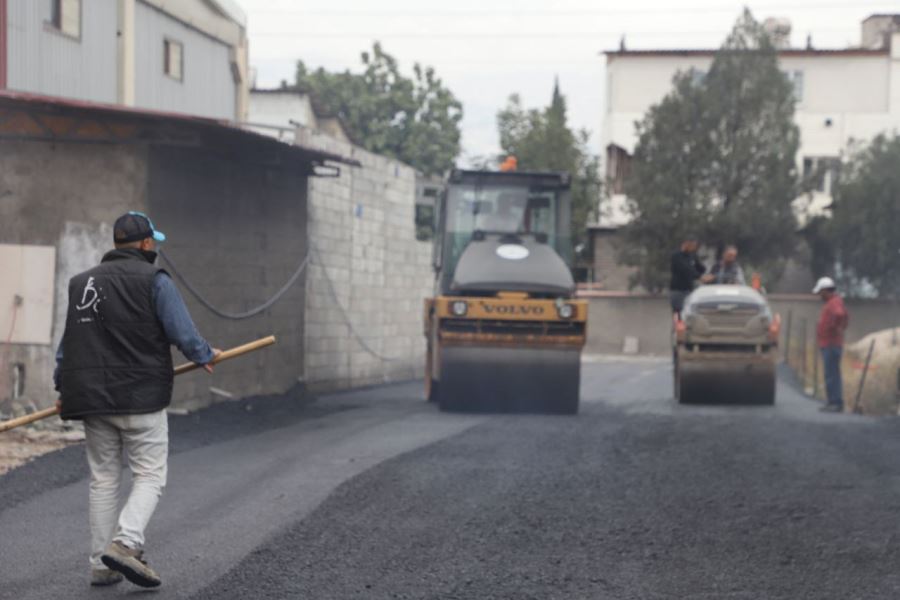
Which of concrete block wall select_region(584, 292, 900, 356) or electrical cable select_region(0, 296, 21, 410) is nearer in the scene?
electrical cable select_region(0, 296, 21, 410)

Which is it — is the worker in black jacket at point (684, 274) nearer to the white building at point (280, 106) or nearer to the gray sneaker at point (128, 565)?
the gray sneaker at point (128, 565)

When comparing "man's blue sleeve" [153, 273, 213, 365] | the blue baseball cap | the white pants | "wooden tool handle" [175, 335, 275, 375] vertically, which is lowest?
the white pants

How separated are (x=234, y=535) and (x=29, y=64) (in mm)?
14670

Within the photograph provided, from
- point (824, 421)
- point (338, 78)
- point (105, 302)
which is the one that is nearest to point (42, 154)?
point (105, 302)

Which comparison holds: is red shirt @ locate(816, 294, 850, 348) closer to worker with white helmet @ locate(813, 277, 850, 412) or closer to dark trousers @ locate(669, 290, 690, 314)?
worker with white helmet @ locate(813, 277, 850, 412)

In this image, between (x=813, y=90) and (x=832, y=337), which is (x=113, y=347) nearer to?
(x=832, y=337)

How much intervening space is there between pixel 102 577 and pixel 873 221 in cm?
3689

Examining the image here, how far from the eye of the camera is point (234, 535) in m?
7.84

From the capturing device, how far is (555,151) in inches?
1812

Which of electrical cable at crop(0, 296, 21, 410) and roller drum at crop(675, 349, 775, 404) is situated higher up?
electrical cable at crop(0, 296, 21, 410)

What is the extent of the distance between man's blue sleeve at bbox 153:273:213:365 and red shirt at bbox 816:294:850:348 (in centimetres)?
1233

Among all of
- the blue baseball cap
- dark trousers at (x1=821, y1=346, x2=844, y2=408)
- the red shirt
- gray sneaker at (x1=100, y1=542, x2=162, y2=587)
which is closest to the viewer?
gray sneaker at (x1=100, y1=542, x2=162, y2=587)

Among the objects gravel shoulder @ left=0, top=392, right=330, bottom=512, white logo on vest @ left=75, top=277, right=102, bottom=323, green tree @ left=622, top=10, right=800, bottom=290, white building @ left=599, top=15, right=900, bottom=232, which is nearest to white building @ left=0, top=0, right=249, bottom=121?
gravel shoulder @ left=0, top=392, right=330, bottom=512

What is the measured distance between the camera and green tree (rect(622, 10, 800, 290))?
127 ft
